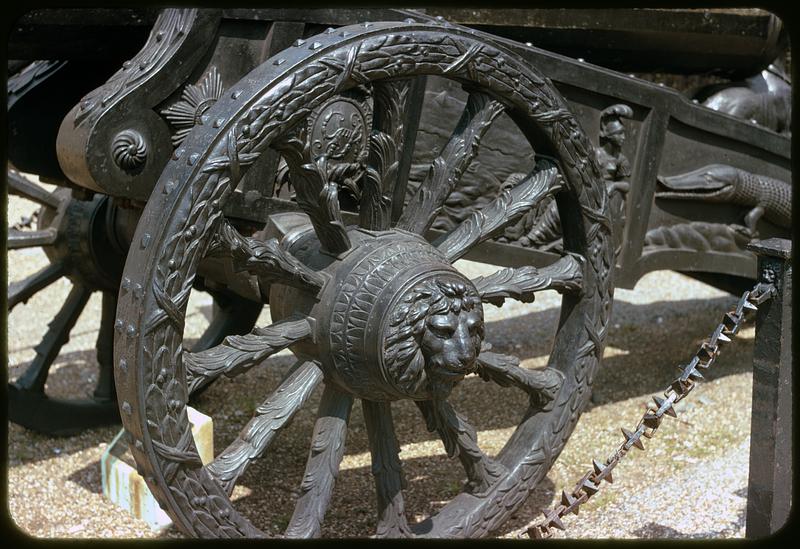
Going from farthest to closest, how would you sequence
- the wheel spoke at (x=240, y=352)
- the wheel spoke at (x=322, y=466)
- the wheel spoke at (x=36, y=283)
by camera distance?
the wheel spoke at (x=36, y=283) → the wheel spoke at (x=322, y=466) → the wheel spoke at (x=240, y=352)

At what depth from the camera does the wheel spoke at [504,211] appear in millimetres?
2834

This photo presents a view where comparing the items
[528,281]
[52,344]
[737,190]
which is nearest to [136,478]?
[52,344]

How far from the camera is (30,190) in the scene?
4133 millimetres

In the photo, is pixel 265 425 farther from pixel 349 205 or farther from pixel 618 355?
pixel 618 355

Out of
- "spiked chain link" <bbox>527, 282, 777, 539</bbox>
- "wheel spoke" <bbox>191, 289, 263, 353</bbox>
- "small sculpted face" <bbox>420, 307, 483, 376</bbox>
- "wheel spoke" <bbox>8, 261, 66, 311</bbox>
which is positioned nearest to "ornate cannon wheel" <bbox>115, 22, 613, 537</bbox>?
"small sculpted face" <bbox>420, 307, 483, 376</bbox>

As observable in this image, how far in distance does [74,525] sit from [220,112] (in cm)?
167

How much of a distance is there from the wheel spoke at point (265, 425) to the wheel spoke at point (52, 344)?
1723 millimetres

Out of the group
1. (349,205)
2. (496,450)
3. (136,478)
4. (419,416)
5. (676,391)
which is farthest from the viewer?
(419,416)

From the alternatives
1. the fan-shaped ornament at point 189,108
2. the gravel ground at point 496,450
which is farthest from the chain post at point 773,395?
the fan-shaped ornament at point 189,108

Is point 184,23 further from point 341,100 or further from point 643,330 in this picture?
point 643,330

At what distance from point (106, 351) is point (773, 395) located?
8.69ft

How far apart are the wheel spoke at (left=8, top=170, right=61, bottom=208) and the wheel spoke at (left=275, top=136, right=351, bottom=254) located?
1.89m

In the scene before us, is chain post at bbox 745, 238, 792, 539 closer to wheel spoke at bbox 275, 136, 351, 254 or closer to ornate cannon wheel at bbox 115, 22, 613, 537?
ornate cannon wheel at bbox 115, 22, 613, 537

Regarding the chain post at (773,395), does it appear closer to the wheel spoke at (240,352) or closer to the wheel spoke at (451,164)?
the wheel spoke at (451,164)
